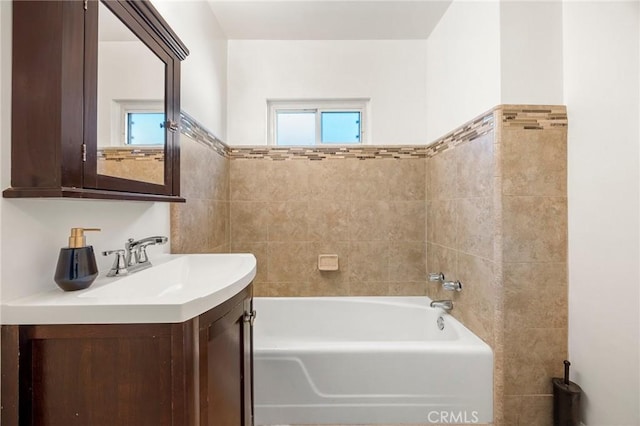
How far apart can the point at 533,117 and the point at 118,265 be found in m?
1.89

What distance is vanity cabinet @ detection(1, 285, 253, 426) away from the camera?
0.64 m

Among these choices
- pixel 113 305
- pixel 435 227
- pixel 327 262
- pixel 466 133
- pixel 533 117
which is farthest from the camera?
pixel 327 262

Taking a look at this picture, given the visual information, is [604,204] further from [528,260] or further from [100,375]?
[100,375]

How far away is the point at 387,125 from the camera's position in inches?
96.3

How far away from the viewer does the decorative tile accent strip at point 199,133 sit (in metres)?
1.57

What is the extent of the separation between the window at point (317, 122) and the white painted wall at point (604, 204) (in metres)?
1.39

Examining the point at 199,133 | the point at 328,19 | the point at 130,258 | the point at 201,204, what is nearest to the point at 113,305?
the point at 130,258

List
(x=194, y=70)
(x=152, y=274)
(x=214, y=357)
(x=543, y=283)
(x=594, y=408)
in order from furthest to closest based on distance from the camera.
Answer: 1. (x=194, y=70)
2. (x=543, y=283)
3. (x=594, y=408)
4. (x=152, y=274)
5. (x=214, y=357)

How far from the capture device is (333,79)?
7.98ft

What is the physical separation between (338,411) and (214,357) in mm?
1036

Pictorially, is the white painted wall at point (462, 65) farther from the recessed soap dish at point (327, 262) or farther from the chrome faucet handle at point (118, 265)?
the chrome faucet handle at point (118, 265)

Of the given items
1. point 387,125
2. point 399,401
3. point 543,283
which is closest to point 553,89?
point 543,283

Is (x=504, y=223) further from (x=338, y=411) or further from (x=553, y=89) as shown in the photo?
(x=338, y=411)

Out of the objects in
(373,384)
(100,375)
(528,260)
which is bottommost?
(373,384)
